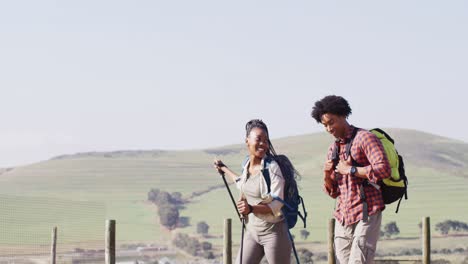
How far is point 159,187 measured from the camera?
14875 centimetres

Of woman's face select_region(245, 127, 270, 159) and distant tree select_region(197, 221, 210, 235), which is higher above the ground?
distant tree select_region(197, 221, 210, 235)

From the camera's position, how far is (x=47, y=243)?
104 m

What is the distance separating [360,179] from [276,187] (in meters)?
0.68

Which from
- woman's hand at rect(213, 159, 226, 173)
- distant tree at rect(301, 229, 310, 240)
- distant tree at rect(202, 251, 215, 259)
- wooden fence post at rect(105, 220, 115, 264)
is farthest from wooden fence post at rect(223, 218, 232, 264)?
distant tree at rect(301, 229, 310, 240)

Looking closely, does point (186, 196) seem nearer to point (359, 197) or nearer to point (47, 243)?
point (47, 243)

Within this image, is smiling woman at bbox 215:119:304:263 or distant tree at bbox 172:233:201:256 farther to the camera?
distant tree at bbox 172:233:201:256

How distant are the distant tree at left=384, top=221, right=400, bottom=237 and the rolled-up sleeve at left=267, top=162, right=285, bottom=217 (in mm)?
95217

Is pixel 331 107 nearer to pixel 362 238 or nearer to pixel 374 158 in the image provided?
pixel 374 158

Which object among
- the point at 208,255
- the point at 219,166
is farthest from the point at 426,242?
the point at 208,255

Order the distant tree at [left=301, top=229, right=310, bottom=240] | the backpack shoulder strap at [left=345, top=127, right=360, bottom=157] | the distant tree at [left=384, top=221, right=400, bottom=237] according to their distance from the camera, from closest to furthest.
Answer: the backpack shoulder strap at [left=345, top=127, right=360, bottom=157] → the distant tree at [left=301, top=229, right=310, bottom=240] → the distant tree at [left=384, top=221, right=400, bottom=237]

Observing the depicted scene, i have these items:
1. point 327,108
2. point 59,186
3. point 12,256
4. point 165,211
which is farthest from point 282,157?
point 59,186

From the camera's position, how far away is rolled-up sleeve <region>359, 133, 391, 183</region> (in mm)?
8008

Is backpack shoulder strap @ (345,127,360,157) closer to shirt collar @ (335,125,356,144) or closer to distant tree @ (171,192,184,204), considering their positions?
shirt collar @ (335,125,356,144)

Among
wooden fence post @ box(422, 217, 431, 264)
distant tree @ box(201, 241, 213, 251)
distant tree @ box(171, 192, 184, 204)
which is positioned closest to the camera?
wooden fence post @ box(422, 217, 431, 264)
